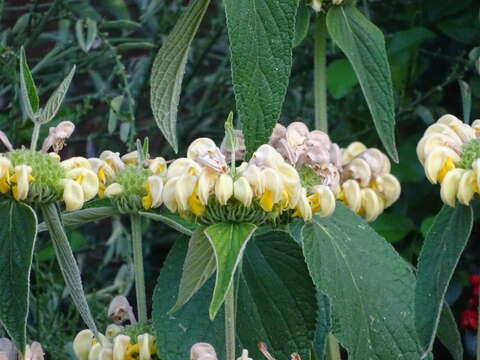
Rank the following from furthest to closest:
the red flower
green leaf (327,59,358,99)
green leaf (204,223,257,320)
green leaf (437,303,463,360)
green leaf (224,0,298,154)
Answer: green leaf (327,59,358,99), the red flower, green leaf (437,303,463,360), green leaf (224,0,298,154), green leaf (204,223,257,320)

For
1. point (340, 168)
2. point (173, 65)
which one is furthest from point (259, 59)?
point (340, 168)

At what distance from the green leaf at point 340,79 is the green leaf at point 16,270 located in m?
0.79

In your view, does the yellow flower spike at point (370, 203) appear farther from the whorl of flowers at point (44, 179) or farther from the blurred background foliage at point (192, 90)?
the blurred background foliage at point (192, 90)

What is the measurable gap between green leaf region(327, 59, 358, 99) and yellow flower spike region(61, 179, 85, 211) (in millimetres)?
763

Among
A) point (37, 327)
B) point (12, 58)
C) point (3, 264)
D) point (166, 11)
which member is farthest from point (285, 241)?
point (166, 11)

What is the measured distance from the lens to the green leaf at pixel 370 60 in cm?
77

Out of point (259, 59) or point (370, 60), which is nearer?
point (259, 59)

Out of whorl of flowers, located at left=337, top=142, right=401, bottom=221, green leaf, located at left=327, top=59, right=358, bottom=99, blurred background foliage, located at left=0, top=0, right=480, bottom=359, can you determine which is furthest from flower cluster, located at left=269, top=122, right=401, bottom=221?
green leaf, located at left=327, top=59, right=358, bottom=99

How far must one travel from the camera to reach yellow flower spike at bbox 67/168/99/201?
0.69m

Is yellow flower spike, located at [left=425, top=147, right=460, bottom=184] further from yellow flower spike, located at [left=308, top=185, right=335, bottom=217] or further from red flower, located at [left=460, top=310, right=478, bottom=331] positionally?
red flower, located at [left=460, top=310, right=478, bottom=331]

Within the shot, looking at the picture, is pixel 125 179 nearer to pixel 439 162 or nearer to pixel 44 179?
pixel 44 179

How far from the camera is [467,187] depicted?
67 cm

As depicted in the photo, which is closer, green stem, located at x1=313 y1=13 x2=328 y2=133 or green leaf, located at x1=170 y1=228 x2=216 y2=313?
green leaf, located at x1=170 y1=228 x2=216 y2=313

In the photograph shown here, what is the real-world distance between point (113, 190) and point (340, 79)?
733 mm
